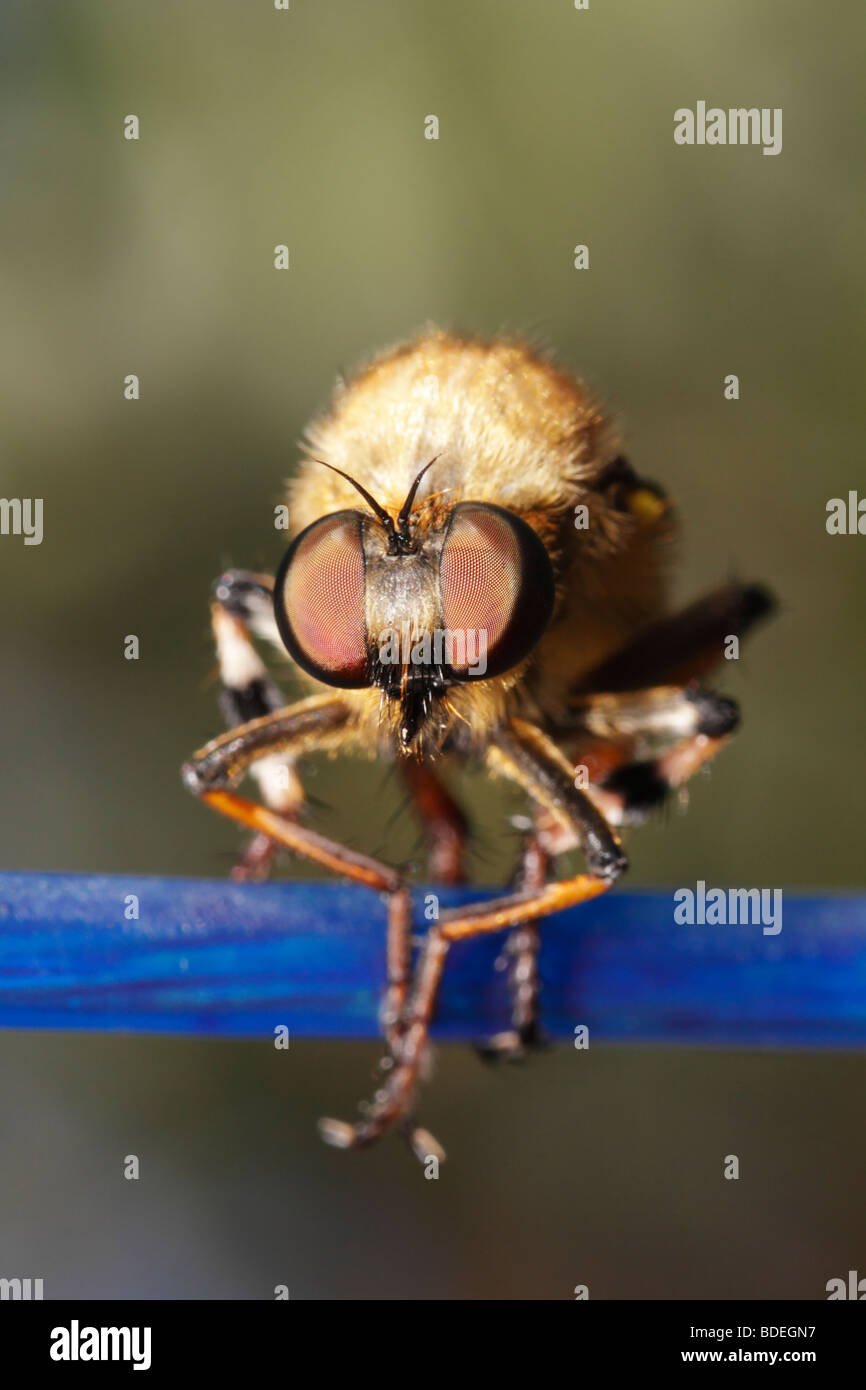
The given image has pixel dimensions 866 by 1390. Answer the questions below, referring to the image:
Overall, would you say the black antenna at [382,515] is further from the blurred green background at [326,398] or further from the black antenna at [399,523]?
the blurred green background at [326,398]

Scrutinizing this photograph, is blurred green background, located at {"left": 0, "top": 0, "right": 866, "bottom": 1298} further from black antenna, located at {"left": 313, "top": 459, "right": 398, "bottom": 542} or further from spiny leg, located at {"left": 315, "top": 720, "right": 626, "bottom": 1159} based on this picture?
black antenna, located at {"left": 313, "top": 459, "right": 398, "bottom": 542}

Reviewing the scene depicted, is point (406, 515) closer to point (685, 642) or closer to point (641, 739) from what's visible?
point (641, 739)

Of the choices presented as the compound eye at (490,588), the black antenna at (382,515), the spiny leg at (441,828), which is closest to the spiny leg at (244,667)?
the spiny leg at (441,828)

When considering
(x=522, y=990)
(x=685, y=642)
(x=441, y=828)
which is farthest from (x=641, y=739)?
(x=522, y=990)

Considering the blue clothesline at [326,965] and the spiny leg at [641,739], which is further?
the spiny leg at [641,739]
